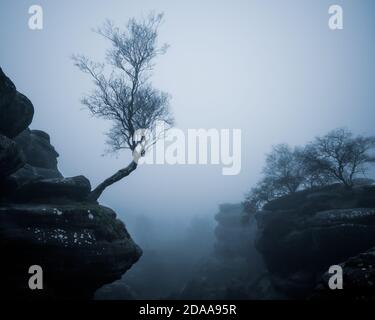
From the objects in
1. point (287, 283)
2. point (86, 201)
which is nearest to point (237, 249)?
point (287, 283)

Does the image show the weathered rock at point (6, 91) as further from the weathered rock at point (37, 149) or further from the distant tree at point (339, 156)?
the distant tree at point (339, 156)

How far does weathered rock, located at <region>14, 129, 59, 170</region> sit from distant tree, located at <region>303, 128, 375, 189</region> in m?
34.0

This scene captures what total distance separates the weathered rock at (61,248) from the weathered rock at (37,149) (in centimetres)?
1211

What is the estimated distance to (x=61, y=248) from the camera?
49.0 feet

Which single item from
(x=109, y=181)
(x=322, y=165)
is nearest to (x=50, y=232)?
(x=109, y=181)

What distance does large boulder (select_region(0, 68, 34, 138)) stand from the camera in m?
16.2

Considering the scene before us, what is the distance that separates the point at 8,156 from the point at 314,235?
2967 cm

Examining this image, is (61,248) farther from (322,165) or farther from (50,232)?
(322,165)

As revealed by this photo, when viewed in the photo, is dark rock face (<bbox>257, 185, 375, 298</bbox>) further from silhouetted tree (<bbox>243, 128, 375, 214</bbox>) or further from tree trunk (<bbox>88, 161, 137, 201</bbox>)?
tree trunk (<bbox>88, 161, 137, 201</bbox>)

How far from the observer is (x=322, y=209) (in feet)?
97.3

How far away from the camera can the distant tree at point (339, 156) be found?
1192 inches

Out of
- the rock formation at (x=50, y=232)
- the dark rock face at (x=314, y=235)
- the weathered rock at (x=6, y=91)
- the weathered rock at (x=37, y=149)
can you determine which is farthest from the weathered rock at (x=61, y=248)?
the dark rock face at (x=314, y=235)

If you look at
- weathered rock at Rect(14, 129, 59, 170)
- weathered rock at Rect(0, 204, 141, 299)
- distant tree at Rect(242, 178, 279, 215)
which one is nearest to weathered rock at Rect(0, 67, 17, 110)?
weathered rock at Rect(0, 204, 141, 299)
